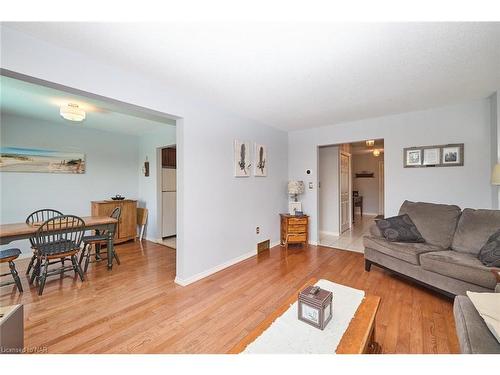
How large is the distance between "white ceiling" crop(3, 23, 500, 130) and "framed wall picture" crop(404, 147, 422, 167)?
2.37 feet

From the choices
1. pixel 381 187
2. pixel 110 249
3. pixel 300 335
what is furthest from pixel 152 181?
pixel 381 187

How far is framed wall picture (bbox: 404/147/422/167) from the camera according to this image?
3.13m

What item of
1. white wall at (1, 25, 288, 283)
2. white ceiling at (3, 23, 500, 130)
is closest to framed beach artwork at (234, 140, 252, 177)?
white wall at (1, 25, 288, 283)

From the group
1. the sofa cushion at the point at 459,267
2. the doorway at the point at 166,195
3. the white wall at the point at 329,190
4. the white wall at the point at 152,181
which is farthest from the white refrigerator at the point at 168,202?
the sofa cushion at the point at 459,267

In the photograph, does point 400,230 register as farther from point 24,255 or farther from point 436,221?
point 24,255

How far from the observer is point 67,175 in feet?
12.7

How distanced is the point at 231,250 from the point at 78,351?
1.93m

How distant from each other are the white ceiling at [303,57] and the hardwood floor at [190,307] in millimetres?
2260

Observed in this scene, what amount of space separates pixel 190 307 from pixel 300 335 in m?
1.30

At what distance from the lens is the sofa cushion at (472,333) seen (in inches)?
36.8

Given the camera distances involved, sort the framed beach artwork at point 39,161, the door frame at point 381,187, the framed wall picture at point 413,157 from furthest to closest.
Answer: the door frame at point 381,187 → the framed beach artwork at point 39,161 → the framed wall picture at point 413,157

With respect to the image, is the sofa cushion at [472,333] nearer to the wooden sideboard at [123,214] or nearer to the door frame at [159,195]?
the door frame at [159,195]

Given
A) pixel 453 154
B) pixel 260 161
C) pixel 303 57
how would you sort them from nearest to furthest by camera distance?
pixel 303 57 < pixel 453 154 < pixel 260 161

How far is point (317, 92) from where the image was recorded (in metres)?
2.47
